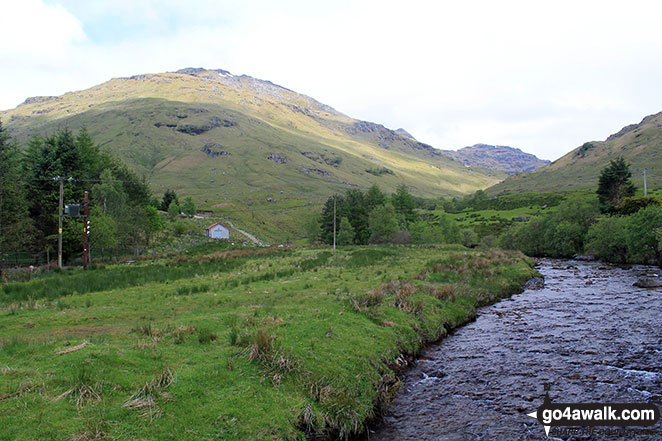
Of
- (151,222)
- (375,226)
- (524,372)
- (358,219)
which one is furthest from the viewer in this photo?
(358,219)

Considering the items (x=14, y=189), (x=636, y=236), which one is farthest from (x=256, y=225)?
(x=636, y=236)

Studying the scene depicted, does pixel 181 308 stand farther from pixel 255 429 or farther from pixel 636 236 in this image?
pixel 636 236

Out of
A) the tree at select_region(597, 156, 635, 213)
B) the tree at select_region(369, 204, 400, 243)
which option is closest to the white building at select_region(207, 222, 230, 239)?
the tree at select_region(369, 204, 400, 243)

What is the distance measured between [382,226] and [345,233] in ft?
32.6

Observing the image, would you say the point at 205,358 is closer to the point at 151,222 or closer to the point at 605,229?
the point at 605,229

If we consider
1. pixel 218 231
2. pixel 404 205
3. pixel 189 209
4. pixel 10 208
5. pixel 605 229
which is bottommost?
pixel 218 231

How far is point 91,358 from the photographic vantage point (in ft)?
32.6

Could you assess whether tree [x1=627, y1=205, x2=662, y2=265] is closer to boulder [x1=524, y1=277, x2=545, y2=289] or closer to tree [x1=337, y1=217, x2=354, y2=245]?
boulder [x1=524, y1=277, x2=545, y2=289]

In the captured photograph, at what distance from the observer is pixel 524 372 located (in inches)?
597

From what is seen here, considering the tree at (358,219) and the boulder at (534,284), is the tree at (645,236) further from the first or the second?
the tree at (358,219)

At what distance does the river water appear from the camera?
445 inches

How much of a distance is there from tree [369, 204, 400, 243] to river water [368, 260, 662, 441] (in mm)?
69145

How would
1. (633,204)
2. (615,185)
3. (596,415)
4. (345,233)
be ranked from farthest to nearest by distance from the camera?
(345,233) < (615,185) < (633,204) < (596,415)

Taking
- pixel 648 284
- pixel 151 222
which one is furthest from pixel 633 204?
pixel 151 222
